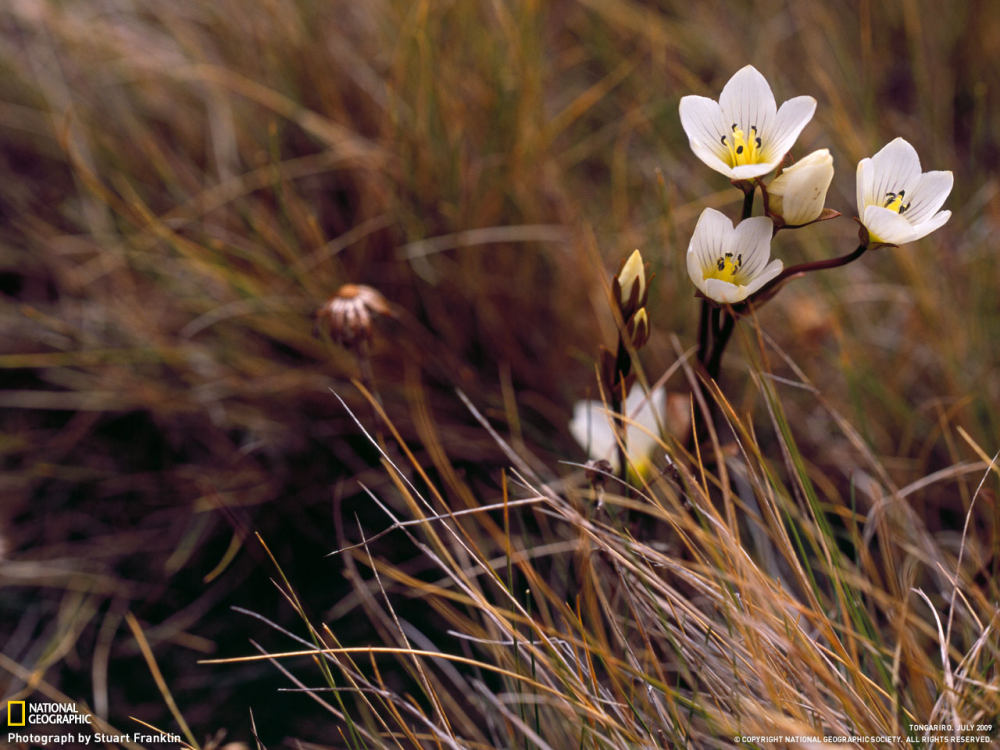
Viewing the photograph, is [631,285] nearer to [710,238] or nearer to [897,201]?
[710,238]

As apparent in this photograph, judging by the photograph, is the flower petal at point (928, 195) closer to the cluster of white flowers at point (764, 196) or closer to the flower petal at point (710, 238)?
the cluster of white flowers at point (764, 196)

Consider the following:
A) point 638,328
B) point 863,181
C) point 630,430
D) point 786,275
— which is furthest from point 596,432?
point 863,181

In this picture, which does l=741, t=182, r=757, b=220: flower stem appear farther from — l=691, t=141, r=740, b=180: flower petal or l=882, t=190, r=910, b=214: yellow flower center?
l=882, t=190, r=910, b=214: yellow flower center

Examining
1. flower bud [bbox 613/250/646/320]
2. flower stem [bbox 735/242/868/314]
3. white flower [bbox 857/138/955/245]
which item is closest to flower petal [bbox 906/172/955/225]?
white flower [bbox 857/138/955/245]

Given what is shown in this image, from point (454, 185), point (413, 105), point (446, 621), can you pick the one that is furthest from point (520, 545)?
point (413, 105)

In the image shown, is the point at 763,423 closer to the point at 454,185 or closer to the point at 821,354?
the point at 821,354

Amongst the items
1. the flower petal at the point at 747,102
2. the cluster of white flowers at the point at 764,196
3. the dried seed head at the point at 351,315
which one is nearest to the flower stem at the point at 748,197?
the cluster of white flowers at the point at 764,196

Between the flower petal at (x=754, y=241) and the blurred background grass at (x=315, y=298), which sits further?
the blurred background grass at (x=315, y=298)

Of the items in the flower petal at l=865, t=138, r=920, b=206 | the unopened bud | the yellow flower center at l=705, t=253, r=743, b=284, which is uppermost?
the flower petal at l=865, t=138, r=920, b=206
